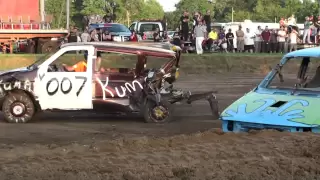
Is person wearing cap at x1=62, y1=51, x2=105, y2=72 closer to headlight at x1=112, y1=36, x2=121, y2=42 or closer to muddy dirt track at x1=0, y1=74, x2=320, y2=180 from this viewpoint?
muddy dirt track at x1=0, y1=74, x2=320, y2=180

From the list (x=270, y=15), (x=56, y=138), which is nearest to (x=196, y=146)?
(x=56, y=138)

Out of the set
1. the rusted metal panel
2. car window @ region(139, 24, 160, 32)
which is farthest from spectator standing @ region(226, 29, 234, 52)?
the rusted metal panel

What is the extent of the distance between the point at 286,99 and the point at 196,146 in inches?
70.8

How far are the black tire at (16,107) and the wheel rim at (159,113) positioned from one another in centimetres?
250

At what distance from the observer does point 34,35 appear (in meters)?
30.1

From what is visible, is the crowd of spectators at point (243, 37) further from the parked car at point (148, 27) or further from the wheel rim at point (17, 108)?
the wheel rim at point (17, 108)

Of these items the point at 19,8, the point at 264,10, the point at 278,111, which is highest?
the point at 264,10

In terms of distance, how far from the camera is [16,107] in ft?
40.1

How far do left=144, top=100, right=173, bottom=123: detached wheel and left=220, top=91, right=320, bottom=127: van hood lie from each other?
146 inches

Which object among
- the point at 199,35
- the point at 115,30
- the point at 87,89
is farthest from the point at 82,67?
the point at 115,30

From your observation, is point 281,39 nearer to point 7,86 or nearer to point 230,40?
point 230,40

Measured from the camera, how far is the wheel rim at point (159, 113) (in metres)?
12.3

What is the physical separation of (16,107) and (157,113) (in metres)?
2.87

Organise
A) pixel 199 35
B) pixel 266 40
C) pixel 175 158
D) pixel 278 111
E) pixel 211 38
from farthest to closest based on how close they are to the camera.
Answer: pixel 266 40 → pixel 211 38 → pixel 199 35 → pixel 278 111 → pixel 175 158
